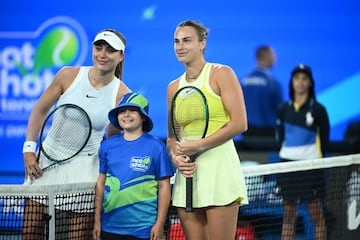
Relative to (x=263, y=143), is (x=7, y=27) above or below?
above

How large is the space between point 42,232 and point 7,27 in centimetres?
595

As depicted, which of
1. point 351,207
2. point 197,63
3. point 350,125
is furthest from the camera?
point 350,125

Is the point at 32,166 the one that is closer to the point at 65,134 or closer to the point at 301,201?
the point at 65,134

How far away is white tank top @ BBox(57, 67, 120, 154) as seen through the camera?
197 inches

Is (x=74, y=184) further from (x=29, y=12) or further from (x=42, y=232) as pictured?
(x=29, y=12)

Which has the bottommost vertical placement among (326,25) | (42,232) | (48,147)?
(42,232)

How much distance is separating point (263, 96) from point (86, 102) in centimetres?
471

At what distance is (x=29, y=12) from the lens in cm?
1041

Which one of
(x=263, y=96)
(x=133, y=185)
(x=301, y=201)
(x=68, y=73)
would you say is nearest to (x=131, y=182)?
(x=133, y=185)

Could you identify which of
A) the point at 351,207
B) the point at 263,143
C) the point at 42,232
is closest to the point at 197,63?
the point at 42,232

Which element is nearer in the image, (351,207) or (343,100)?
(351,207)

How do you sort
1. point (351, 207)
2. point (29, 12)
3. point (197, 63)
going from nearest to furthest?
point (197, 63) → point (351, 207) → point (29, 12)

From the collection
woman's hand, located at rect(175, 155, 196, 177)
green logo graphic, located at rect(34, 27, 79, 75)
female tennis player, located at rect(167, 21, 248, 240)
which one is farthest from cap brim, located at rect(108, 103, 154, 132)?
green logo graphic, located at rect(34, 27, 79, 75)

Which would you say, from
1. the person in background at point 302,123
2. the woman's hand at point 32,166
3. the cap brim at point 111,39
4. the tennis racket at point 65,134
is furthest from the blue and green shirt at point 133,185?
the person in background at point 302,123
